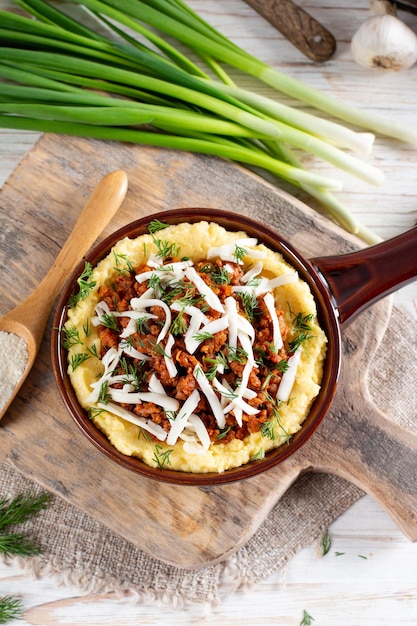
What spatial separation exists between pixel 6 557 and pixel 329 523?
6.13 ft

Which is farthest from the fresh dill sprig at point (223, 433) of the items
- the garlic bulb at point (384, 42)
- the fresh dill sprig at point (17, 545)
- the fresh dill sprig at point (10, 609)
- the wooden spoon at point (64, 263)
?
the garlic bulb at point (384, 42)

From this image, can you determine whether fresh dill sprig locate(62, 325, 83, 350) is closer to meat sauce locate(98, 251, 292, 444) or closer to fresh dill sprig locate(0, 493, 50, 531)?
meat sauce locate(98, 251, 292, 444)

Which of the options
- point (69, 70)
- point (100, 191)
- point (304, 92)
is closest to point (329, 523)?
point (100, 191)

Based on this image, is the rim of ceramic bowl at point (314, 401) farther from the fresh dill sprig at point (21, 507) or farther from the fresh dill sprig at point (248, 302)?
the fresh dill sprig at point (21, 507)

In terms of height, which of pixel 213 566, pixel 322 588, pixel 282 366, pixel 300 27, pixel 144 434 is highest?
pixel 300 27

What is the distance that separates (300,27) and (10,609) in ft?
12.8

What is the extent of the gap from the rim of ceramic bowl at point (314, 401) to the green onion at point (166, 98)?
65 cm

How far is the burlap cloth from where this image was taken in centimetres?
375

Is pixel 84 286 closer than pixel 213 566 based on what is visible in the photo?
Yes

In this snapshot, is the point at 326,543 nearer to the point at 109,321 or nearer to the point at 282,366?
the point at 282,366

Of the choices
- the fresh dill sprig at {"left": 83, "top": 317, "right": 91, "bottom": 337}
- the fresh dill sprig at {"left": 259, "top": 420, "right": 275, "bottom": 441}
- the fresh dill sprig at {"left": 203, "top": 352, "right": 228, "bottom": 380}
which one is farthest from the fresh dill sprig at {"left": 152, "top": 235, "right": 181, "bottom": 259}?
the fresh dill sprig at {"left": 259, "top": 420, "right": 275, "bottom": 441}

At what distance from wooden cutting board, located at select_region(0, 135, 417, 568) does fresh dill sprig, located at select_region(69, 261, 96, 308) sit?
56 centimetres

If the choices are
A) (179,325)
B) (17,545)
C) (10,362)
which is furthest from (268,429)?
(17,545)

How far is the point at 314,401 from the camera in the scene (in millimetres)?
3121
